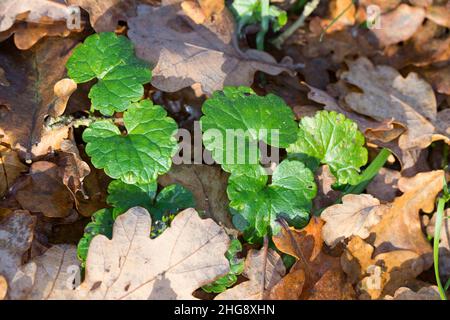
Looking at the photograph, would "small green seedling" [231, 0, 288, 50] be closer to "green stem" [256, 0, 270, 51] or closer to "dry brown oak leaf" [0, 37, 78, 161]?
"green stem" [256, 0, 270, 51]

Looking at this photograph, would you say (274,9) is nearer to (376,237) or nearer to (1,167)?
(376,237)

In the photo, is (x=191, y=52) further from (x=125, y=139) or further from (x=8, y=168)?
(x=8, y=168)

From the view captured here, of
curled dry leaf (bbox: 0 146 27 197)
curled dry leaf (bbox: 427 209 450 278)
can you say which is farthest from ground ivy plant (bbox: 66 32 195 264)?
curled dry leaf (bbox: 427 209 450 278)

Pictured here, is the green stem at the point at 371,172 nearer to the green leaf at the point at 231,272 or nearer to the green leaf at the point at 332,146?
the green leaf at the point at 332,146

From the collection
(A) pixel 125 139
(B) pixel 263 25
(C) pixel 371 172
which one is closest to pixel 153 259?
(A) pixel 125 139

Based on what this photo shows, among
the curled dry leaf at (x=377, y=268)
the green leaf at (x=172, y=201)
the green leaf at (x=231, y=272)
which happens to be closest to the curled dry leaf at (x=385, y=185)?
the curled dry leaf at (x=377, y=268)

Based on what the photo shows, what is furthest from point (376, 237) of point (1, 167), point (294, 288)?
point (1, 167)
